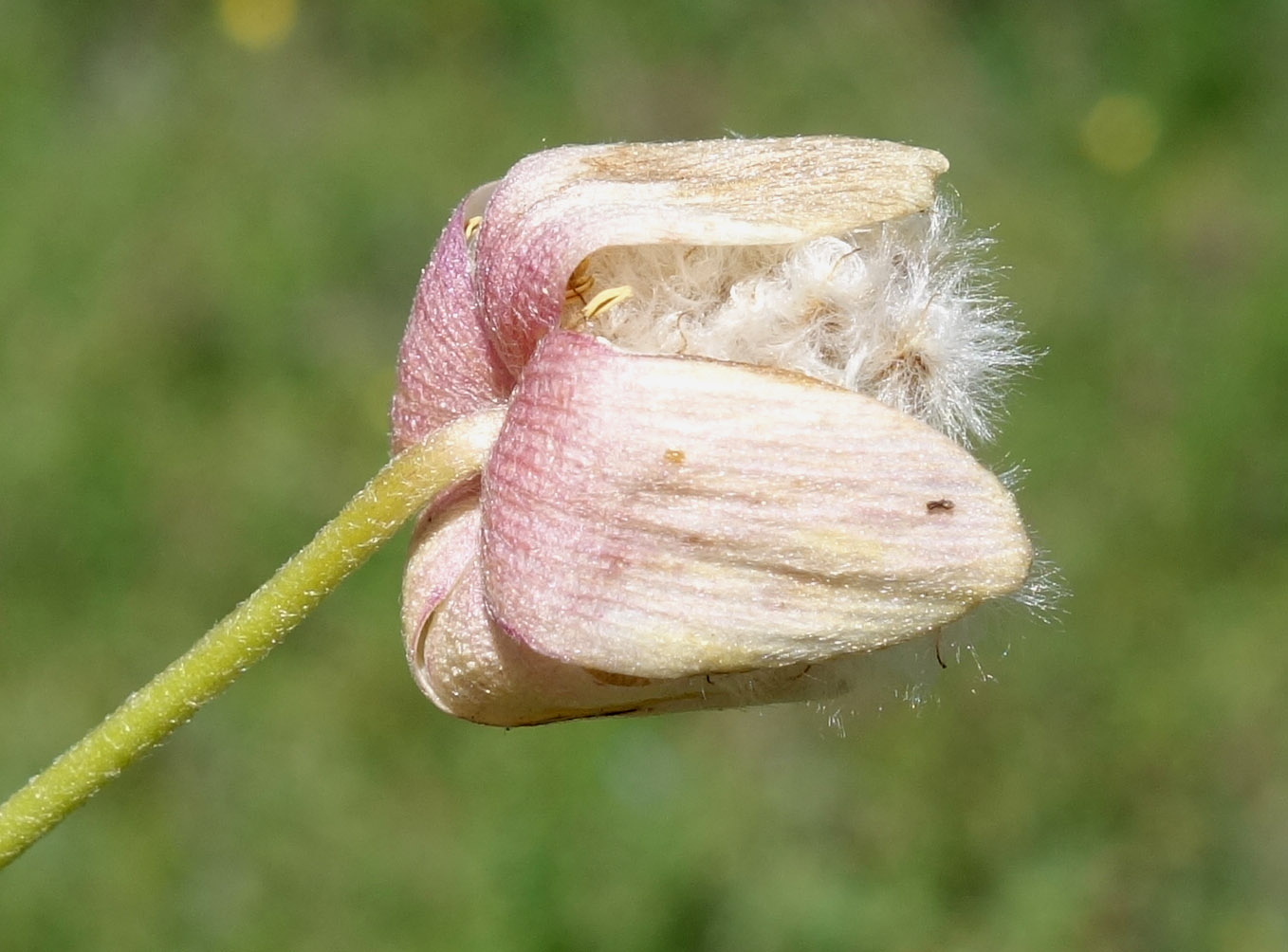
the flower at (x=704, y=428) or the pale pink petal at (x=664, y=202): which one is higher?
the pale pink petal at (x=664, y=202)

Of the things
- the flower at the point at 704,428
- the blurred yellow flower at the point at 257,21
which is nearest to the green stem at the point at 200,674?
the flower at the point at 704,428

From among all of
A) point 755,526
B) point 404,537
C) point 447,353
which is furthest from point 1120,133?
point 755,526

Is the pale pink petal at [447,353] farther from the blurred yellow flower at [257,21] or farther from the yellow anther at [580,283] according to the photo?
the blurred yellow flower at [257,21]

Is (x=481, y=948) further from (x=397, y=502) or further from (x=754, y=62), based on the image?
(x=754, y=62)

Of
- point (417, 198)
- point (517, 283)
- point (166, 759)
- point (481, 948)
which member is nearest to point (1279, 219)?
point (417, 198)

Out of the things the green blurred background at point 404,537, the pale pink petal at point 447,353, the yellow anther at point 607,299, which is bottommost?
the green blurred background at point 404,537

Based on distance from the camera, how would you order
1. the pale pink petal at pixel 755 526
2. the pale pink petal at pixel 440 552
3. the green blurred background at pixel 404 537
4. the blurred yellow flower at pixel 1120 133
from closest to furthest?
the pale pink petal at pixel 755 526
the pale pink petal at pixel 440 552
the green blurred background at pixel 404 537
the blurred yellow flower at pixel 1120 133

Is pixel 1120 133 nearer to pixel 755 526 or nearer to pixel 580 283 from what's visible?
pixel 580 283
